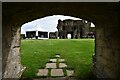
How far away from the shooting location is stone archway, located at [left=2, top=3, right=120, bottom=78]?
537 cm

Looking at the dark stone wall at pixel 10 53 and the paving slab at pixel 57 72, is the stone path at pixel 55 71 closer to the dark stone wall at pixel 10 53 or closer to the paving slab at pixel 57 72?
the paving slab at pixel 57 72

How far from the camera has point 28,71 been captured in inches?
334

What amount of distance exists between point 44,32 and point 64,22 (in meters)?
3.96

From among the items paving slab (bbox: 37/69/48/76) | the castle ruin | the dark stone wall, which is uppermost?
the castle ruin

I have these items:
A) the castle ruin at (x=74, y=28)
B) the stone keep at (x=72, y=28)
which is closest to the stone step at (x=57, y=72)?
the castle ruin at (x=74, y=28)

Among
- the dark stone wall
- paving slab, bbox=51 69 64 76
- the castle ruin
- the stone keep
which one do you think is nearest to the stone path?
paving slab, bbox=51 69 64 76

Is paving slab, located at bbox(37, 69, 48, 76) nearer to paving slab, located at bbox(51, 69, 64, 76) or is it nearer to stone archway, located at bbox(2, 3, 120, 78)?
paving slab, located at bbox(51, 69, 64, 76)

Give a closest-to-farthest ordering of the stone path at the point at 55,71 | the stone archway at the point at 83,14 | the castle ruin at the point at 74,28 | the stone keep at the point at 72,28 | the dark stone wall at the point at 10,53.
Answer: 1. the stone archway at the point at 83,14
2. the dark stone wall at the point at 10,53
3. the stone path at the point at 55,71
4. the castle ruin at the point at 74,28
5. the stone keep at the point at 72,28

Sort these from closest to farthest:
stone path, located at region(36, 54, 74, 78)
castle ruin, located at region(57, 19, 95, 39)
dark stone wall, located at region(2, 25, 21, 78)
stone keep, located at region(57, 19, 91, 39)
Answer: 1. dark stone wall, located at region(2, 25, 21, 78)
2. stone path, located at region(36, 54, 74, 78)
3. castle ruin, located at region(57, 19, 95, 39)
4. stone keep, located at region(57, 19, 91, 39)

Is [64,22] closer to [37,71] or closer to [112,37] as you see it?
[37,71]

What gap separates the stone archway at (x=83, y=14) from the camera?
17.6ft

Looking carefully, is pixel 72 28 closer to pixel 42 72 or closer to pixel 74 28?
pixel 74 28

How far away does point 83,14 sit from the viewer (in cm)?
655

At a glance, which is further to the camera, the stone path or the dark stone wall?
the stone path
